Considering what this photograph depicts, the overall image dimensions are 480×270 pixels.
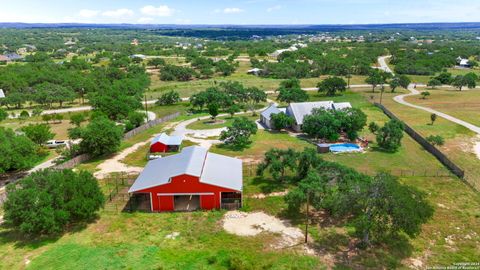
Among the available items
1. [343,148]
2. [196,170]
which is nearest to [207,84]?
[343,148]

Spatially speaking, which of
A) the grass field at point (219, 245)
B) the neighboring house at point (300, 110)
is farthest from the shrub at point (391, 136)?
the grass field at point (219, 245)

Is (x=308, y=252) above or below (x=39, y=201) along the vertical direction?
below

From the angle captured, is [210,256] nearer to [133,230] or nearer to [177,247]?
[177,247]

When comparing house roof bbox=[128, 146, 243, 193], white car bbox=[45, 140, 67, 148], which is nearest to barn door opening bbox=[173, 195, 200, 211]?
house roof bbox=[128, 146, 243, 193]

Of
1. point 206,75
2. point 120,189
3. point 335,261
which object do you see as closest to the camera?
point 335,261

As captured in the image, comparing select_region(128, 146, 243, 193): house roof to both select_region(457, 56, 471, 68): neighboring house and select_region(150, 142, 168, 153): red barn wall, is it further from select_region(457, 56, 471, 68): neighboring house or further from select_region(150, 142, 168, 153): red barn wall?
select_region(457, 56, 471, 68): neighboring house

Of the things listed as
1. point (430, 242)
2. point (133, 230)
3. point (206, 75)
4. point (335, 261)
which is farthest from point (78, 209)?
point (206, 75)
